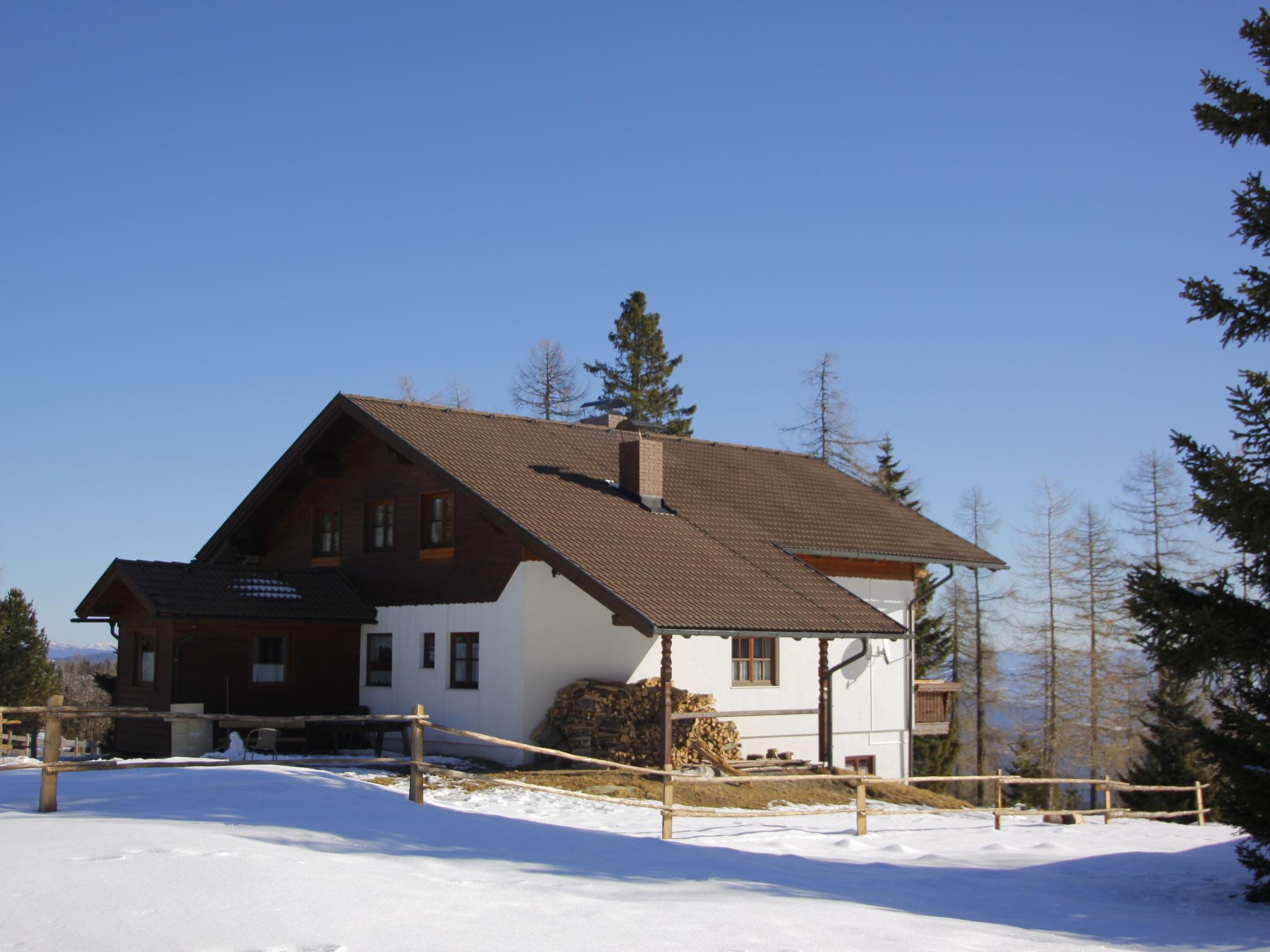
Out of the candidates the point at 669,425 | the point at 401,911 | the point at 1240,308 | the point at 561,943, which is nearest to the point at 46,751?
the point at 401,911

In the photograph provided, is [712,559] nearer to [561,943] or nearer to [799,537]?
[799,537]

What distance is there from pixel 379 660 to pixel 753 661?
7.40m

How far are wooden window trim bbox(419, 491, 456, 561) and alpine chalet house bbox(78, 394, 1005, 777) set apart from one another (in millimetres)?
→ 76

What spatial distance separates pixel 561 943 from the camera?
8.10 meters

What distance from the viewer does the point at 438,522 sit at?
2353 cm

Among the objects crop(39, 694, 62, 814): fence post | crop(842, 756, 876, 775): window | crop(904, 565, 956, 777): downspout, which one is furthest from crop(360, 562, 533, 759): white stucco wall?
crop(904, 565, 956, 777): downspout

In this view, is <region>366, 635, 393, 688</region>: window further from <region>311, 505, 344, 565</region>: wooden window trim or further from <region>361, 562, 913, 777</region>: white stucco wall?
<region>311, 505, 344, 565</region>: wooden window trim

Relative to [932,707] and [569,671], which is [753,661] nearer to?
[569,671]

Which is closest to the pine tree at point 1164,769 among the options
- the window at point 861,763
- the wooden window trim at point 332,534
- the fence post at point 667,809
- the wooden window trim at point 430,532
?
the window at point 861,763

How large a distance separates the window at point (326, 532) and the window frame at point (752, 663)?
29.4 feet

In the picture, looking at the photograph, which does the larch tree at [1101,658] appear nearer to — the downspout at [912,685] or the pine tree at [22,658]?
the downspout at [912,685]

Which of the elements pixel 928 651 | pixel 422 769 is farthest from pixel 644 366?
pixel 422 769

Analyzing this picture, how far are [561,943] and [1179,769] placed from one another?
28.4 metres

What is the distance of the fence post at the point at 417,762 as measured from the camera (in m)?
14.4
